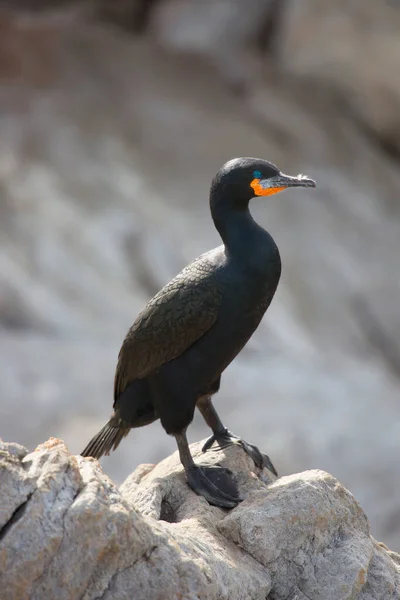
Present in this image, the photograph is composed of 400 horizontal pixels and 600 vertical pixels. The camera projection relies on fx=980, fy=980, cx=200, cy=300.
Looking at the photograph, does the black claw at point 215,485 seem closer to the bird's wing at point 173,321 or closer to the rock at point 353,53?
the bird's wing at point 173,321

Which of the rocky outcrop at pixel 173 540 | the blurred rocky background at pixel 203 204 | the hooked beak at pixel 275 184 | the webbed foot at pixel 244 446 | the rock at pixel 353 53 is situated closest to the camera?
the rocky outcrop at pixel 173 540

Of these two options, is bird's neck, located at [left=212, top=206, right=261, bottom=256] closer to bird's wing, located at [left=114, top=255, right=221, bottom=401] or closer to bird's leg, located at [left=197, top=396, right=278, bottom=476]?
bird's wing, located at [left=114, top=255, right=221, bottom=401]

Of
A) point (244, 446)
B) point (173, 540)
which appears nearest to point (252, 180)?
point (244, 446)

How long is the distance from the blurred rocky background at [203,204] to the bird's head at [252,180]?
4.27 m

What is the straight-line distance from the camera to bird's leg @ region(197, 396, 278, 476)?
4094 millimetres

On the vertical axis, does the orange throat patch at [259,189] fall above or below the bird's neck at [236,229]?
above

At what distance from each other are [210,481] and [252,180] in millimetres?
1171

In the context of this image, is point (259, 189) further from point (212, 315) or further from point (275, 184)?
point (212, 315)

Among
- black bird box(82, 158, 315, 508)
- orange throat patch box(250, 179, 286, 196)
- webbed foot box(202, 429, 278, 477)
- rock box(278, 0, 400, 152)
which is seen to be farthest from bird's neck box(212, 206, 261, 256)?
rock box(278, 0, 400, 152)

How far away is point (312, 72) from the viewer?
11.2m

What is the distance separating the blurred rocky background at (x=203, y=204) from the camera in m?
8.12

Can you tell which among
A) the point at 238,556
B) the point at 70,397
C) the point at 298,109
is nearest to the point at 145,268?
the point at 70,397

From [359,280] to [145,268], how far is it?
7.45 feet

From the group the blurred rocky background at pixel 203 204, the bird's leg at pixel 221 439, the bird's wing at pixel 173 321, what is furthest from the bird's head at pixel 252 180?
the blurred rocky background at pixel 203 204
